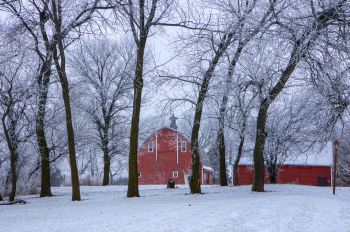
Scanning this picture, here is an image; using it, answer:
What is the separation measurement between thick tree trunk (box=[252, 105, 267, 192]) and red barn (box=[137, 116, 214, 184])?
37.3m

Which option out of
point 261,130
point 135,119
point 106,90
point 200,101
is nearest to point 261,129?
point 261,130

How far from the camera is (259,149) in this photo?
20.6 metres

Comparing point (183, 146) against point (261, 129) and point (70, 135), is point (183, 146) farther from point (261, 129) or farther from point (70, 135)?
point (261, 129)

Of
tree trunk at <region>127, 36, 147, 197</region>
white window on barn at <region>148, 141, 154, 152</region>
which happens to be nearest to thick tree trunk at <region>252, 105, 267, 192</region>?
tree trunk at <region>127, 36, 147, 197</region>

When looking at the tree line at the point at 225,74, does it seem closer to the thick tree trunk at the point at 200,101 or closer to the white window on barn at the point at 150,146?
the thick tree trunk at the point at 200,101

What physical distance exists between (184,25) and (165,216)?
11525mm

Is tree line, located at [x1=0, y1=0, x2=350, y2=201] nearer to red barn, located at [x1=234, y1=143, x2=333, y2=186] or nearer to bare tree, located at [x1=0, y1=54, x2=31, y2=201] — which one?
bare tree, located at [x1=0, y1=54, x2=31, y2=201]

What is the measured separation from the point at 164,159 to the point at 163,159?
0.40 ft

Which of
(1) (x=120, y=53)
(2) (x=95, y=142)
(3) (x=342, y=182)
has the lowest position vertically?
(3) (x=342, y=182)

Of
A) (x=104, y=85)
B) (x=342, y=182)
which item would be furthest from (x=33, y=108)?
(x=342, y=182)

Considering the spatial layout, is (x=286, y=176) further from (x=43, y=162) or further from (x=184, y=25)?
(x=184, y=25)

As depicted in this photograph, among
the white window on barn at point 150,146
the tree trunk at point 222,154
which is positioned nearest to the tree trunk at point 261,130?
the tree trunk at point 222,154

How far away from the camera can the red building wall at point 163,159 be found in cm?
5834

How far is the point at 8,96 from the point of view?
2622 cm
